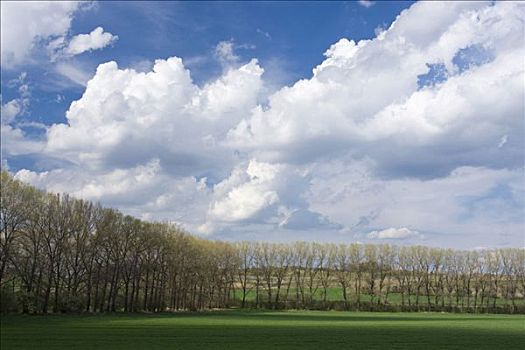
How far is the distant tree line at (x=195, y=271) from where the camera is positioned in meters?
84.8

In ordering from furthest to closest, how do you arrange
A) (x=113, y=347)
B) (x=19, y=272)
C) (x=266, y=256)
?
(x=266, y=256)
(x=19, y=272)
(x=113, y=347)

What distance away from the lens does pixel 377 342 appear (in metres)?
43.0

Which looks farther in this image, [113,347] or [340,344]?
[340,344]

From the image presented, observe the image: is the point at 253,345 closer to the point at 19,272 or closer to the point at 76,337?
the point at 76,337

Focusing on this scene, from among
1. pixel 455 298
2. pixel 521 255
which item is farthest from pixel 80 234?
pixel 521 255

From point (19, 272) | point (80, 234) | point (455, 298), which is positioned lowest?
point (455, 298)

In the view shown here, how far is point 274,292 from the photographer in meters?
160

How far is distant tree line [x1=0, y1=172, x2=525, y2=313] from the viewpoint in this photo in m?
84.8

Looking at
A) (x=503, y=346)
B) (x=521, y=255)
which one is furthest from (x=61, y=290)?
(x=521, y=255)

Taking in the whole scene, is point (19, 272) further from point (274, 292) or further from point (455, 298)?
point (455, 298)

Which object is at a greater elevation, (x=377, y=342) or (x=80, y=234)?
(x=80, y=234)

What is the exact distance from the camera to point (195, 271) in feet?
456

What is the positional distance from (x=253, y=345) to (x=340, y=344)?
257 inches

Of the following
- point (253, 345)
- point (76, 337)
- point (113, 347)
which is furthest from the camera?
point (76, 337)
